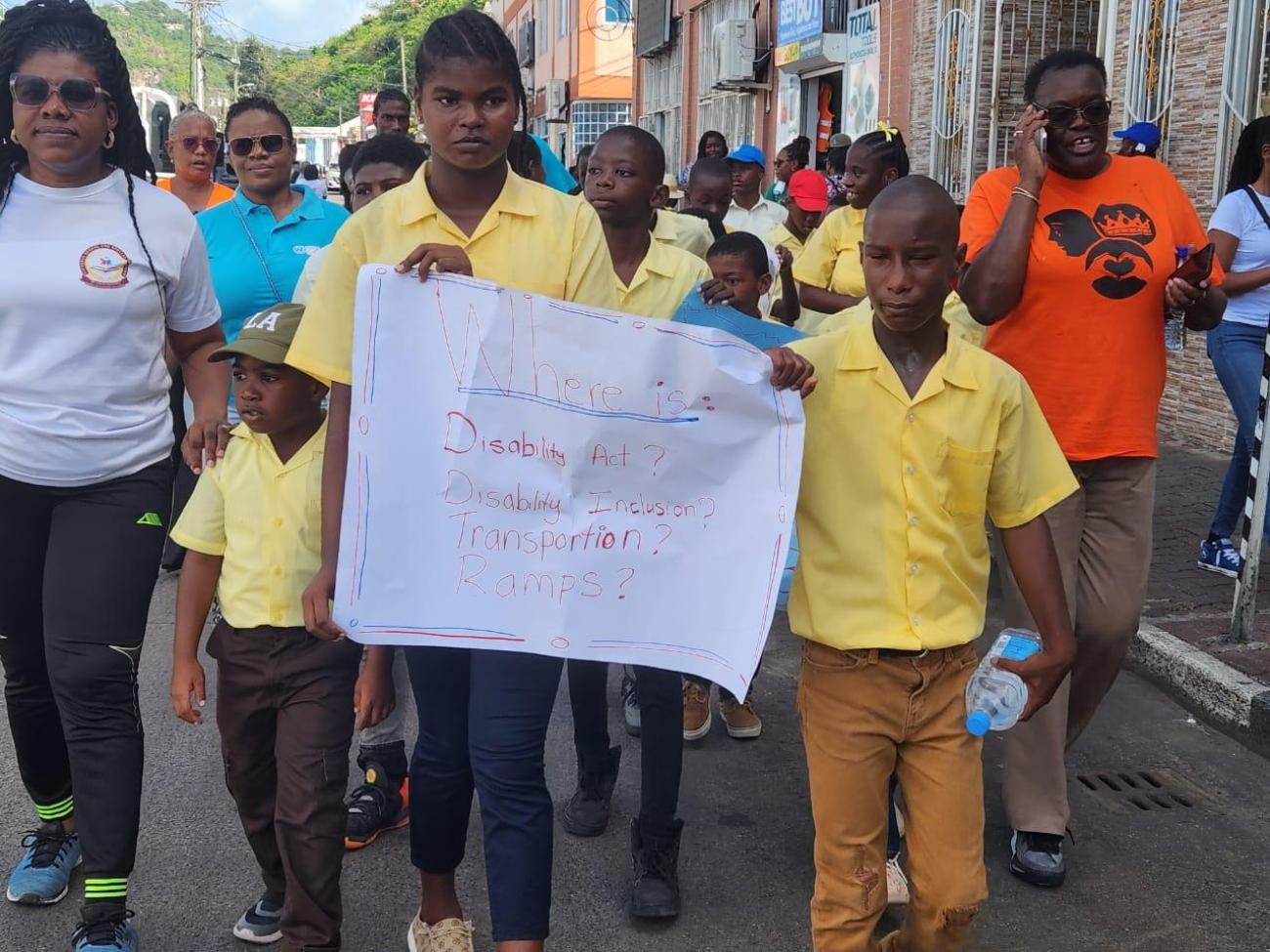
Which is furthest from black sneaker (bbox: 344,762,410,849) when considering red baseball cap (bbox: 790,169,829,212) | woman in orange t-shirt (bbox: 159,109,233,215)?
red baseball cap (bbox: 790,169,829,212)

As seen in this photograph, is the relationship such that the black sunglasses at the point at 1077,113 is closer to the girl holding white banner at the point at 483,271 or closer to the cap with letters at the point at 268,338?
the girl holding white banner at the point at 483,271

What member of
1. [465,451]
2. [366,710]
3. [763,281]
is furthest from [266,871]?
[763,281]

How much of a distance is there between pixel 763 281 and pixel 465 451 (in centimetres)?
162

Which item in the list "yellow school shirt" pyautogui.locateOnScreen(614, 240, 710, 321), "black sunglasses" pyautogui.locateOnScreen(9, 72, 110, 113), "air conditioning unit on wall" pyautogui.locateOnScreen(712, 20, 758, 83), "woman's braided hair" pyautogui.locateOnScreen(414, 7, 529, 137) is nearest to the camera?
"woman's braided hair" pyautogui.locateOnScreen(414, 7, 529, 137)

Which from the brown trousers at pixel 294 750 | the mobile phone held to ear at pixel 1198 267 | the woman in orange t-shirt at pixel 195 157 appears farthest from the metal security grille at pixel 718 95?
the brown trousers at pixel 294 750

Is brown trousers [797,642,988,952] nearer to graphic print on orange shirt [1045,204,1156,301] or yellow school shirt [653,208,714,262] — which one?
graphic print on orange shirt [1045,204,1156,301]

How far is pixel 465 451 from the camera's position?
2.82 metres

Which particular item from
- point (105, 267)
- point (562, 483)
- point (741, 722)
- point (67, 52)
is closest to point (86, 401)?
point (105, 267)

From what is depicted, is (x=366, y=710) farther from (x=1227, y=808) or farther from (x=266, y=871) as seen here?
(x=1227, y=808)

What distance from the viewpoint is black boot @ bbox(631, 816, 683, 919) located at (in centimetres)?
356

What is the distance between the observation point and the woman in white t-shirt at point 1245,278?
20.7ft

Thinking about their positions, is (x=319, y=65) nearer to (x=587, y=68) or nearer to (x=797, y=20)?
(x=587, y=68)

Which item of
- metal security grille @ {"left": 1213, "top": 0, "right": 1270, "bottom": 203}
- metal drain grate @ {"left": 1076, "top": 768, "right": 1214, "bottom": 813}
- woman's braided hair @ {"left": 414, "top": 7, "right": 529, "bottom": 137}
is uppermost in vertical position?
metal security grille @ {"left": 1213, "top": 0, "right": 1270, "bottom": 203}

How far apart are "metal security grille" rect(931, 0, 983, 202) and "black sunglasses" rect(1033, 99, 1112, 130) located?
9032 mm
